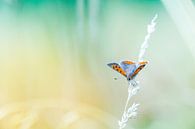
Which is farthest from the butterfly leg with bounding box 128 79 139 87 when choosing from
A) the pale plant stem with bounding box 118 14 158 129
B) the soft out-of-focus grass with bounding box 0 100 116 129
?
the soft out-of-focus grass with bounding box 0 100 116 129

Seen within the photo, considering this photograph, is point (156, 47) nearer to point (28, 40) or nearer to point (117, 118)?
point (117, 118)

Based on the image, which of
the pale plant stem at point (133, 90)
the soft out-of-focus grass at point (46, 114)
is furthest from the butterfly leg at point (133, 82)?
the soft out-of-focus grass at point (46, 114)

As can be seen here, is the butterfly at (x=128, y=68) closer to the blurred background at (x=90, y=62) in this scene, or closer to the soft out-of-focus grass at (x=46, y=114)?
the blurred background at (x=90, y=62)

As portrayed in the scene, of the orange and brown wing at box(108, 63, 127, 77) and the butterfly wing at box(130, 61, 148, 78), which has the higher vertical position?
the orange and brown wing at box(108, 63, 127, 77)

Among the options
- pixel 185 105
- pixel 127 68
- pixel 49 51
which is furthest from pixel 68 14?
pixel 185 105

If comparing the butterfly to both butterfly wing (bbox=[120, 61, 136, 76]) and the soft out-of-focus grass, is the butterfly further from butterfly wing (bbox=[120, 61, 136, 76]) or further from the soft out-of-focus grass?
the soft out-of-focus grass

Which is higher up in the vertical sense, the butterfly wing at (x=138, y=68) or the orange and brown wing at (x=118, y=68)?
the orange and brown wing at (x=118, y=68)

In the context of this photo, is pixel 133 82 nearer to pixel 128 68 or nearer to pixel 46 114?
pixel 128 68
